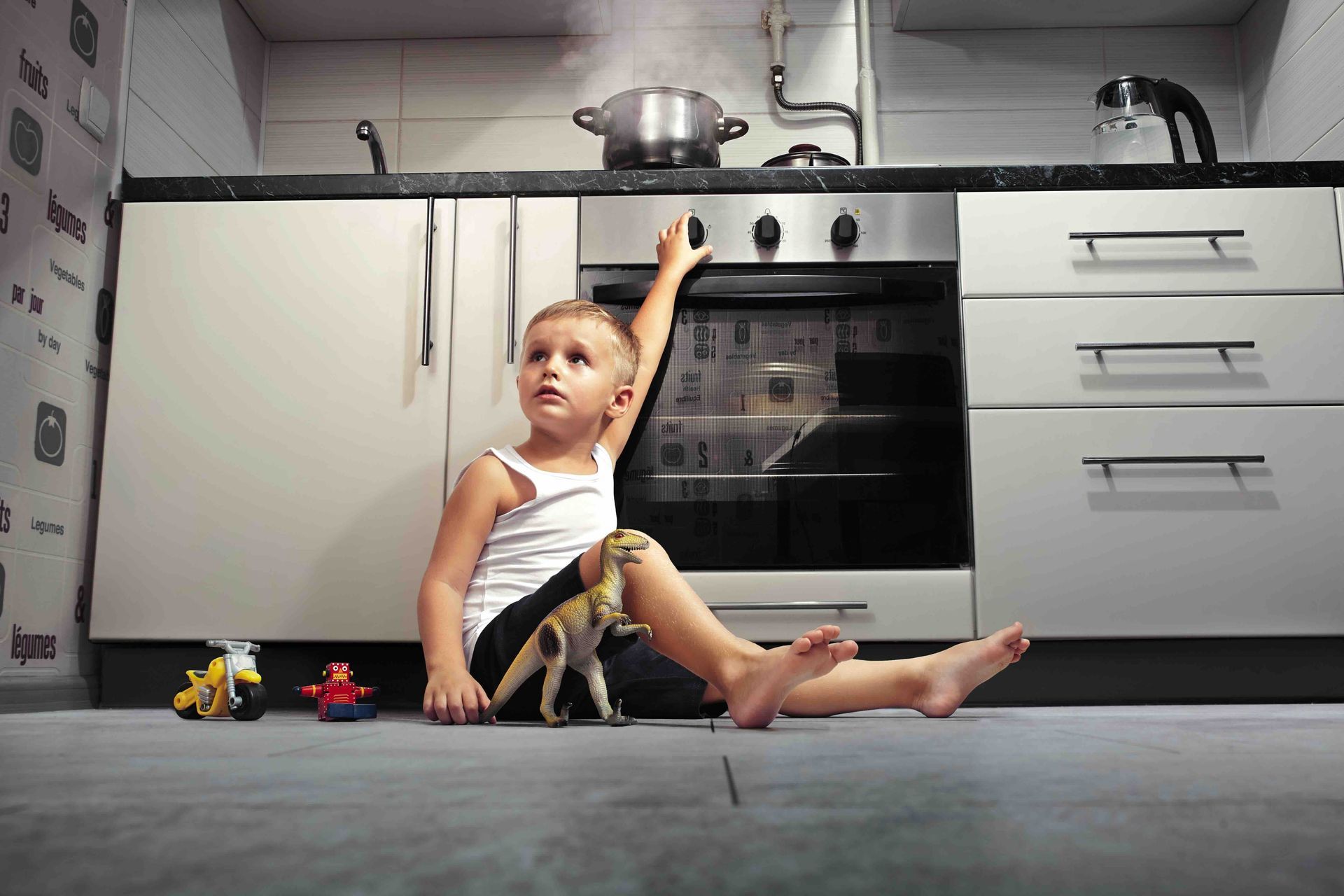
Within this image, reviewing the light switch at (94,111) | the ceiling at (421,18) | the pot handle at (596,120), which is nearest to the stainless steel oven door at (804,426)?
the pot handle at (596,120)

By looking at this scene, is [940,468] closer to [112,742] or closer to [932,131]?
[932,131]

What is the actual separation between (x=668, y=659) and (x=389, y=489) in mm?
669

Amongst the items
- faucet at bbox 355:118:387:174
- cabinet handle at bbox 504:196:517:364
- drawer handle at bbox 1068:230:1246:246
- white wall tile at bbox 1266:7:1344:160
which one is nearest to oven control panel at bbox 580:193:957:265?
cabinet handle at bbox 504:196:517:364

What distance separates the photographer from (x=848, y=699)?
4.08 ft

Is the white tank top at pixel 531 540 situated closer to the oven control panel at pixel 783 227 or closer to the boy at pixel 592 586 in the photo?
the boy at pixel 592 586

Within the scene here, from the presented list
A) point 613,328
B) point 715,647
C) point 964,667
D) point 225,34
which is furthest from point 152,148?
point 964,667

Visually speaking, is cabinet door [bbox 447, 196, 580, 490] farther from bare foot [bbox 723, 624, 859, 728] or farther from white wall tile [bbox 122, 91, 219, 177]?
bare foot [bbox 723, 624, 859, 728]

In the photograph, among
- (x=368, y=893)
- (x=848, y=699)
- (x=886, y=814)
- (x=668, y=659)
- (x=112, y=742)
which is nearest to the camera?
(x=368, y=893)

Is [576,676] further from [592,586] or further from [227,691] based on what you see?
[227,691]

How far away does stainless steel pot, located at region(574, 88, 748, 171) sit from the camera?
1910 mm

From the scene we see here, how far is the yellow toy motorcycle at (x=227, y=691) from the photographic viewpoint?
1312mm

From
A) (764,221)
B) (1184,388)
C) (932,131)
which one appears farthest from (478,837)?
(932,131)

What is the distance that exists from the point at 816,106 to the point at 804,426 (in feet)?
3.58

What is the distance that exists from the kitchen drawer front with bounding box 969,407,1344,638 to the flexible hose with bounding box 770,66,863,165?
39.9 inches
